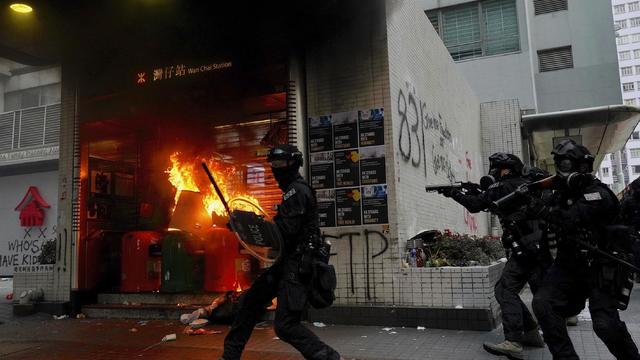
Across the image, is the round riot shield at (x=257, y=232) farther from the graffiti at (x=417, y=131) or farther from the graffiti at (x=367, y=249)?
the graffiti at (x=417, y=131)

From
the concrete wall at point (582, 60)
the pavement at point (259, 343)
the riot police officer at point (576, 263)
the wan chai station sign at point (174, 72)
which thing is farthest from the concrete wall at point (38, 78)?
the concrete wall at point (582, 60)

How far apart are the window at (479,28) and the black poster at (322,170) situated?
15.0 meters

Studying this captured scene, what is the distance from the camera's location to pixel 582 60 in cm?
2127

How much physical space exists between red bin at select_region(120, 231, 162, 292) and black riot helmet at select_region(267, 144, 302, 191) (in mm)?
5416

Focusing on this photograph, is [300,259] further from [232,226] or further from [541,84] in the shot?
[541,84]

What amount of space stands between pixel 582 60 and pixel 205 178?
1757 cm

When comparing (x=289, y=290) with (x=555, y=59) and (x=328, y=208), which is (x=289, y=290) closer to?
(x=328, y=208)

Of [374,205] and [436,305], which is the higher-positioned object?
[374,205]

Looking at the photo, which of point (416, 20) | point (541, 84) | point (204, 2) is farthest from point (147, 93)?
point (541, 84)

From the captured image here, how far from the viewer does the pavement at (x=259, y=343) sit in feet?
18.0

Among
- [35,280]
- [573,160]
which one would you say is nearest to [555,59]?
[573,160]

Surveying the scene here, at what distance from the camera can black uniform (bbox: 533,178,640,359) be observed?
12.3 feet

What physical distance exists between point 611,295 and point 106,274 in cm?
821

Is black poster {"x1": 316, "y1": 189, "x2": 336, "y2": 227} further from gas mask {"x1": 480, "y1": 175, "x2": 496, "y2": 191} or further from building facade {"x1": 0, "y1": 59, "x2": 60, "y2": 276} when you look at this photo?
building facade {"x1": 0, "y1": 59, "x2": 60, "y2": 276}
